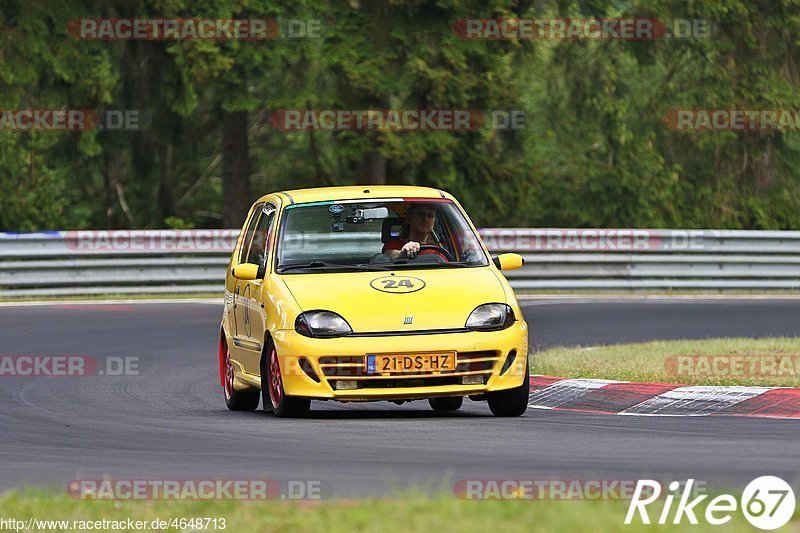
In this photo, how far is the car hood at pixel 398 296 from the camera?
1057 cm

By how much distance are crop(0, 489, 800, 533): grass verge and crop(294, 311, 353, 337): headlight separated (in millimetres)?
3600

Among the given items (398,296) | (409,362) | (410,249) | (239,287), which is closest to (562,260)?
(239,287)

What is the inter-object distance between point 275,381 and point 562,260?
14.2 meters

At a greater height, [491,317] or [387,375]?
[491,317]

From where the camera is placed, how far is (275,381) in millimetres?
11062

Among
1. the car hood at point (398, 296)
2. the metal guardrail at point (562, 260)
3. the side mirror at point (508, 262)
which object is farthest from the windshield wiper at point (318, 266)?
the metal guardrail at point (562, 260)

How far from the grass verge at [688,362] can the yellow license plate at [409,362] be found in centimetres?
263

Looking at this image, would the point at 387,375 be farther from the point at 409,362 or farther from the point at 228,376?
the point at 228,376

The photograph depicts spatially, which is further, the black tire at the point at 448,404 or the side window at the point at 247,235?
the side window at the point at 247,235

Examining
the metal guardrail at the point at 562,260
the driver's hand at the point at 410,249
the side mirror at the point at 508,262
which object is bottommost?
the metal guardrail at the point at 562,260

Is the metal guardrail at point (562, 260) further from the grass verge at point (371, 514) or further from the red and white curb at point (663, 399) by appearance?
the grass verge at point (371, 514)

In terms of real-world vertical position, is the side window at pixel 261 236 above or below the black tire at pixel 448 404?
above

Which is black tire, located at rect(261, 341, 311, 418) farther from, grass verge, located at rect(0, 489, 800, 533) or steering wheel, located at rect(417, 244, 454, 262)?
grass verge, located at rect(0, 489, 800, 533)

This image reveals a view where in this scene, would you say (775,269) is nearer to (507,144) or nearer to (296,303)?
(507,144)
